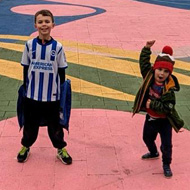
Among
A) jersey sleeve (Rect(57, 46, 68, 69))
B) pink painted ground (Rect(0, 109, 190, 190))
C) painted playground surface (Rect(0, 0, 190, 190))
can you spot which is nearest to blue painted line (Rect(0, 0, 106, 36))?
painted playground surface (Rect(0, 0, 190, 190))

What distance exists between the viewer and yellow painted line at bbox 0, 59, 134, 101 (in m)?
6.68

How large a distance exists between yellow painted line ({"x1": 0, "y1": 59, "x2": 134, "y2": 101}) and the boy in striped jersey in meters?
2.49

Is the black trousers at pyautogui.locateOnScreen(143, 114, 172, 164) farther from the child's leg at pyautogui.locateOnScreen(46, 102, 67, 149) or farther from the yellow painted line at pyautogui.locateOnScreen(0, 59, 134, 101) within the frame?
the yellow painted line at pyautogui.locateOnScreen(0, 59, 134, 101)

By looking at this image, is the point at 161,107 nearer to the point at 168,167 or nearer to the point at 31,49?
the point at 168,167

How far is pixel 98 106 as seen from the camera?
20.1 feet

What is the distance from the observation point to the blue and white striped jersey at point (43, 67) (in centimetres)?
384

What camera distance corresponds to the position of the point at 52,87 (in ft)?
13.1

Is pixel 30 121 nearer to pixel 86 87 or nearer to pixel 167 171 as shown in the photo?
pixel 167 171

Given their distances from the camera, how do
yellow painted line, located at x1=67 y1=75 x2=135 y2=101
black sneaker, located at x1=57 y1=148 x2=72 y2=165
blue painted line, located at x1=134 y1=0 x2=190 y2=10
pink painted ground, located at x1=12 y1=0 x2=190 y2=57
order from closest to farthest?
1. black sneaker, located at x1=57 y1=148 x2=72 y2=165
2. yellow painted line, located at x1=67 y1=75 x2=135 y2=101
3. pink painted ground, located at x1=12 y1=0 x2=190 y2=57
4. blue painted line, located at x1=134 y1=0 x2=190 y2=10

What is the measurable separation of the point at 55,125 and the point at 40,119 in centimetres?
20

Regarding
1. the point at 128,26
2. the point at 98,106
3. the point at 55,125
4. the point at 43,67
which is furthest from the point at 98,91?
the point at 128,26

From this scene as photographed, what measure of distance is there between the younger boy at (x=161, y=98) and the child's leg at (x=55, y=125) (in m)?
0.96

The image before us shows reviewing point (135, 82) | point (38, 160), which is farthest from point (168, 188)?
point (135, 82)

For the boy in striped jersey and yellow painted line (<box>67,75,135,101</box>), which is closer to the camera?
the boy in striped jersey
